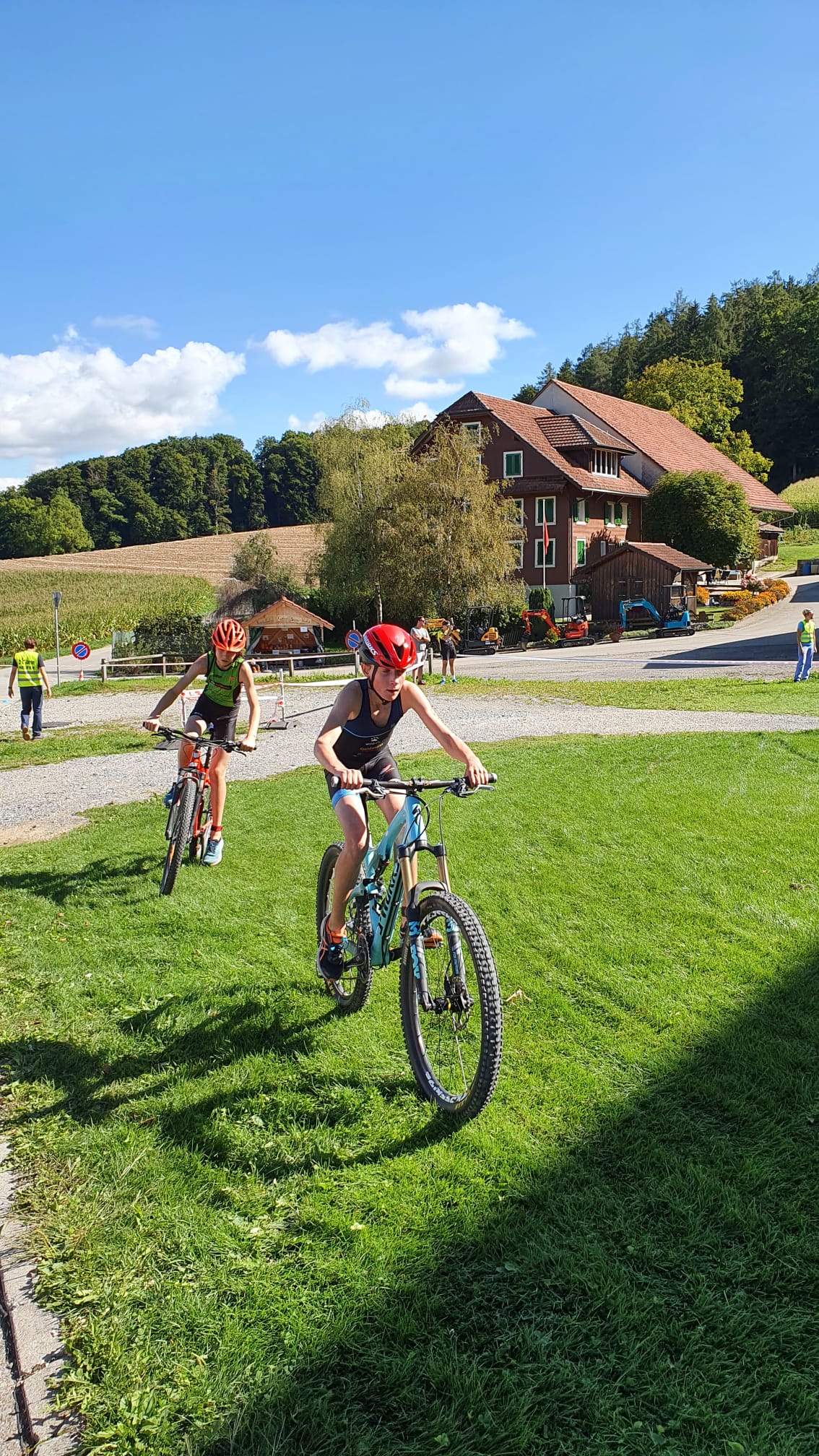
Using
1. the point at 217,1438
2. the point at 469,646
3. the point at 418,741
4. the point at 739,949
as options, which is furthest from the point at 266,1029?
the point at 469,646

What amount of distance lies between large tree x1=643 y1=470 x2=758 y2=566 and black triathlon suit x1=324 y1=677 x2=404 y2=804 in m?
55.5

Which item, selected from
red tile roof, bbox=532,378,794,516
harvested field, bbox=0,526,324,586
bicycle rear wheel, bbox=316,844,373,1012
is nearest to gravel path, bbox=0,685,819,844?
bicycle rear wheel, bbox=316,844,373,1012

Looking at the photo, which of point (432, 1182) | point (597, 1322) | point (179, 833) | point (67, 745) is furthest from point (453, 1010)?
point (67, 745)

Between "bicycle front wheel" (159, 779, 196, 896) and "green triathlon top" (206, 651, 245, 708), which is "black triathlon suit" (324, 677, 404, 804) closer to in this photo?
"bicycle front wheel" (159, 779, 196, 896)

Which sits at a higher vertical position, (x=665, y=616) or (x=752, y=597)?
(x=752, y=597)

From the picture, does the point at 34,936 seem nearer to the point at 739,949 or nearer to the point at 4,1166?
the point at 4,1166

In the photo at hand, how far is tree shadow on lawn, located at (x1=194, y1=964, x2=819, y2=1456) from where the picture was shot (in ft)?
8.52

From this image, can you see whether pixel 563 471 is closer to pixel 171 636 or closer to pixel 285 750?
pixel 171 636

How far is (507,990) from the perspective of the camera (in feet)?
17.4

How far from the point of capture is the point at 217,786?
25.7 ft

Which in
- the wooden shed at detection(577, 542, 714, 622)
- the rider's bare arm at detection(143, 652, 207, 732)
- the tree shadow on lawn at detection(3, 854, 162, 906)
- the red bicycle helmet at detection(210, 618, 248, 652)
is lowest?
the tree shadow on lawn at detection(3, 854, 162, 906)

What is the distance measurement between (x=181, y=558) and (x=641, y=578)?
2333 inches

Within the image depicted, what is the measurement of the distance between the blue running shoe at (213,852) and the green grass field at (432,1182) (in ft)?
2.48

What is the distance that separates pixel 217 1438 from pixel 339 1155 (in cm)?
129
